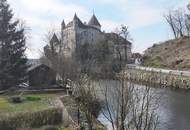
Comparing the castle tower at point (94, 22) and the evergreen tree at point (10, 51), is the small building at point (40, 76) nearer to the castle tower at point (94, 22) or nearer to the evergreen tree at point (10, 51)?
the evergreen tree at point (10, 51)

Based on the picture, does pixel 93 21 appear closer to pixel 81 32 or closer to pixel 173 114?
pixel 81 32

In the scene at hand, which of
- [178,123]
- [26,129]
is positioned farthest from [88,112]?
[178,123]

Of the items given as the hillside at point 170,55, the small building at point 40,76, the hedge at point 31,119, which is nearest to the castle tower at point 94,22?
the hillside at point 170,55

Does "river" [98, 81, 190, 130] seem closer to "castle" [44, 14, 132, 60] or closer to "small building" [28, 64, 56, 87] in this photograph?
"small building" [28, 64, 56, 87]

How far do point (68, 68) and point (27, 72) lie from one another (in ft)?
28.1

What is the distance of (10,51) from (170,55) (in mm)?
43294

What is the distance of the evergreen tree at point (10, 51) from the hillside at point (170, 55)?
31.8m

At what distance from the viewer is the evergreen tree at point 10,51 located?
130ft

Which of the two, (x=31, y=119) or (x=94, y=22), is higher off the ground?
(x=94, y=22)

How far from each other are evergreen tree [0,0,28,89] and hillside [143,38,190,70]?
3178 cm

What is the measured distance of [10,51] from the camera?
40562 millimetres

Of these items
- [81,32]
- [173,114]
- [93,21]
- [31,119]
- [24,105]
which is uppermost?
[93,21]

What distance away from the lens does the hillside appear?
68800 millimetres

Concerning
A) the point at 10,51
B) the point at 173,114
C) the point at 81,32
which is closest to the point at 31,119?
the point at 173,114
